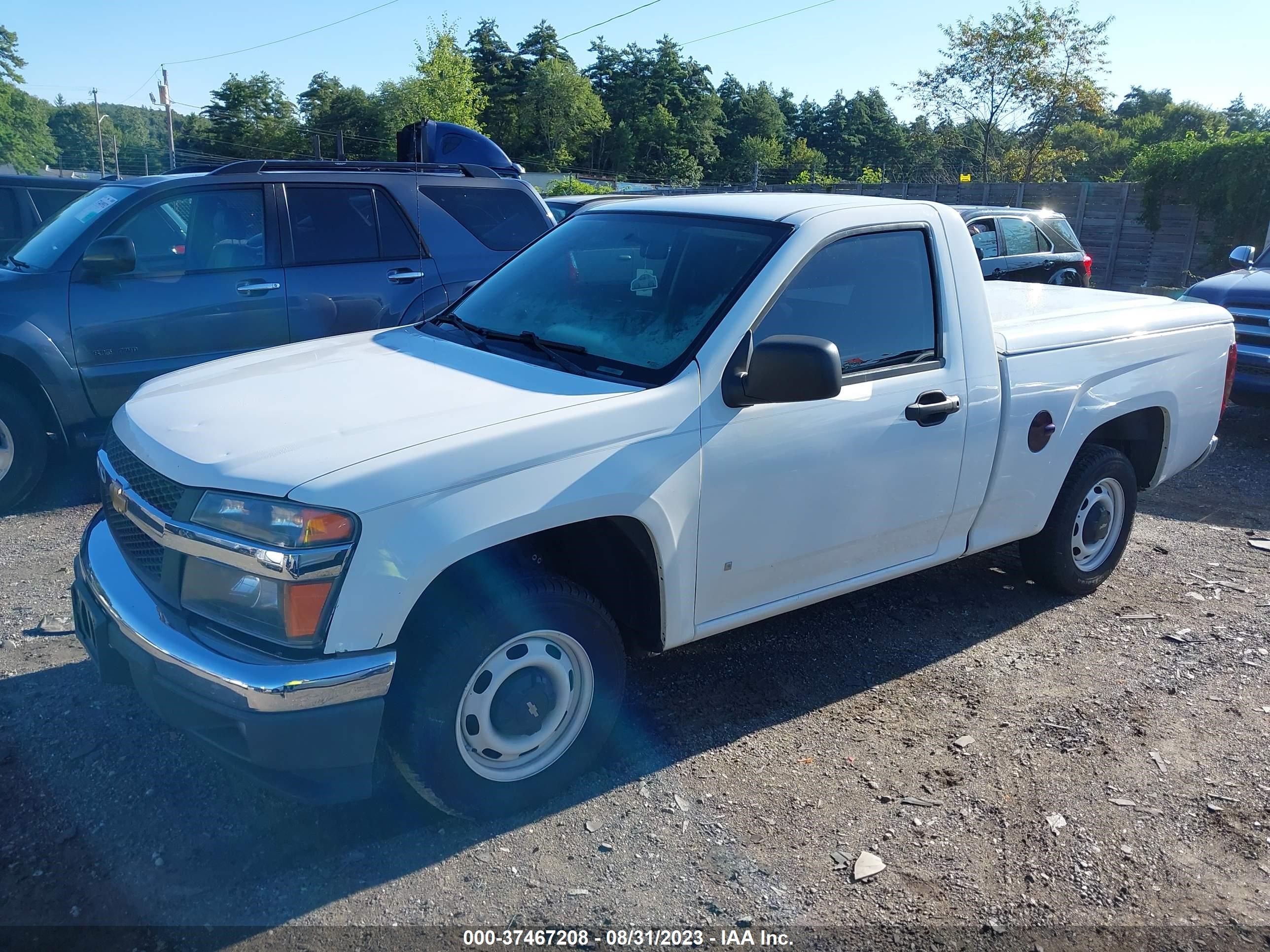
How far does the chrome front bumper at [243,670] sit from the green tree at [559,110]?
249ft

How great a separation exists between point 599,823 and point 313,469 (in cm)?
145

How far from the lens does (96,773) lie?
327 centimetres

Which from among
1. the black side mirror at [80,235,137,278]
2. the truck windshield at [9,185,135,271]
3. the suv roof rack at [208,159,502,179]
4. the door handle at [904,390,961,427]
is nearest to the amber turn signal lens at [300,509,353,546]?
the door handle at [904,390,961,427]

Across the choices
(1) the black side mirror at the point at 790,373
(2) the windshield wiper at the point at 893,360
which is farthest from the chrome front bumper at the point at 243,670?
(2) the windshield wiper at the point at 893,360

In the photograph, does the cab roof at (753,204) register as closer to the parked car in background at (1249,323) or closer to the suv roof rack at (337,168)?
the suv roof rack at (337,168)

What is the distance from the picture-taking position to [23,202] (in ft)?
28.4

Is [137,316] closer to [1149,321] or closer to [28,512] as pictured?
[28,512]

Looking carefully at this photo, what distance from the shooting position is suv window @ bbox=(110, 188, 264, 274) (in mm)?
6152

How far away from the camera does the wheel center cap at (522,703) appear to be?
300 cm

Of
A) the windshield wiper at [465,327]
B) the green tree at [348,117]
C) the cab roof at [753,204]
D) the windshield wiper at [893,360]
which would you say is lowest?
the windshield wiper at [893,360]

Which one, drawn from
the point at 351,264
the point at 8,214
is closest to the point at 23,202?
→ the point at 8,214

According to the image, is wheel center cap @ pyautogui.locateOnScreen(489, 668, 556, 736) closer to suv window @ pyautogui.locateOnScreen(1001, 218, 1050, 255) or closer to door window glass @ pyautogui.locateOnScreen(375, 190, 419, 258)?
door window glass @ pyautogui.locateOnScreen(375, 190, 419, 258)

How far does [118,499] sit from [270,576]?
3.00 feet

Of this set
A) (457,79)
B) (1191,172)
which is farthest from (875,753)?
(457,79)
